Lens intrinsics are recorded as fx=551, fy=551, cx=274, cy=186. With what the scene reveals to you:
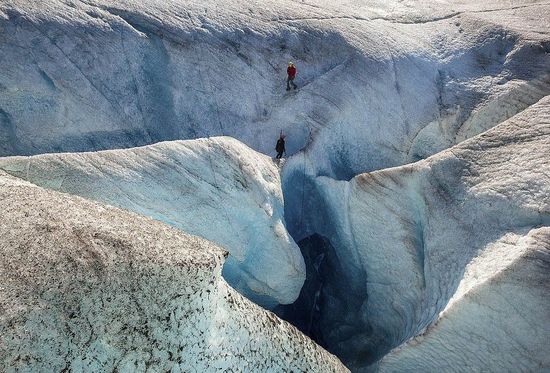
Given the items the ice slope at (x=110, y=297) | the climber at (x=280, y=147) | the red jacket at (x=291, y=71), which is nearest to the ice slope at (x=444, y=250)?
the climber at (x=280, y=147)

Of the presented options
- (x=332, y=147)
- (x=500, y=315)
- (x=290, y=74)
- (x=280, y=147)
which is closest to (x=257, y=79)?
(x=290, y=74)

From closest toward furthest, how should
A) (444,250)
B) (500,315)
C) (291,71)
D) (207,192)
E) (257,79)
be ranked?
1. (500,315)
2. (444,250)
3. (207,192)
4. (291,71)
5. (257,79)

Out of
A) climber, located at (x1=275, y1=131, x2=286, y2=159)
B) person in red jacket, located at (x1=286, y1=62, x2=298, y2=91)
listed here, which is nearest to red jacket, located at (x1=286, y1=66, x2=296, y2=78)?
person in red jacket, located at (x1=286, y1=62, x2=298, y2=91)

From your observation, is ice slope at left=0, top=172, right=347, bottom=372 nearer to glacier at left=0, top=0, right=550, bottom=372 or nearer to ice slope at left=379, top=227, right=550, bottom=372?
glacier at left=0, top=0, right=550, bottom=372

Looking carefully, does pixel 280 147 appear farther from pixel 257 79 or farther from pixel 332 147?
pixel 257 79

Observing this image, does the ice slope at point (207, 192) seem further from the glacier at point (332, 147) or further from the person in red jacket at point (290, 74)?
the person in red jacket at point (290, 74)

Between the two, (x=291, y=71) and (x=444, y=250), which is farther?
(x=291, y=71)
